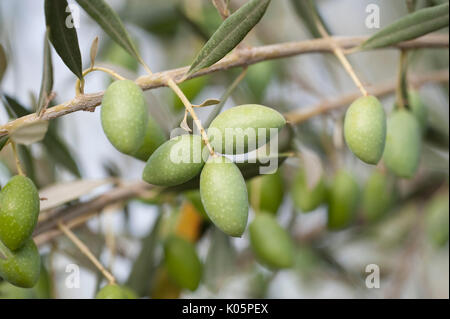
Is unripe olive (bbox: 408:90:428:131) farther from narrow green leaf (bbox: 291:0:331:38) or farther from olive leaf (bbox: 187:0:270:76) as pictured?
olive leaf (bbox: 187:0:270:76)

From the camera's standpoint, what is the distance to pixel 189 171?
0.59 meters

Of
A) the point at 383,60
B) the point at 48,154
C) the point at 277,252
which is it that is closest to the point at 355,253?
the point at 383,60

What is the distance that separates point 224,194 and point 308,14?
506mm

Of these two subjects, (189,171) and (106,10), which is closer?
(189,171)

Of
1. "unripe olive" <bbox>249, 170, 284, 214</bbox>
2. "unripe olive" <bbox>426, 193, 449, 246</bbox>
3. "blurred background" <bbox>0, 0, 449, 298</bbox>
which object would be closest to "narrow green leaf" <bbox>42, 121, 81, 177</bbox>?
"blurred background" <bbox>0, 0, 449, 298</bbox>

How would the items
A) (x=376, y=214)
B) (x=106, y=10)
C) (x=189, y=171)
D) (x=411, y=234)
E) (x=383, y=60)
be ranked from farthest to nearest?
(x=383, y=60), (x=411, y=234), (x=376, y=214), (x=106, y=10), (x=189, y=171)

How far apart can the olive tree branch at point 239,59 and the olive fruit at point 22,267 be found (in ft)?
0.45

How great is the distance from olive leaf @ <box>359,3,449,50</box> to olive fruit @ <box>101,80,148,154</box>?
37 centimetres

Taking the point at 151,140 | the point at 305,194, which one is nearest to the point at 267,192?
the point at 305,194

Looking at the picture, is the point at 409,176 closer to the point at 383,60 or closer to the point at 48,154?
the point at 48,154

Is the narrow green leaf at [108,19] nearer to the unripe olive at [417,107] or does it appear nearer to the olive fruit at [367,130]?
the olive fruit at [367,130]

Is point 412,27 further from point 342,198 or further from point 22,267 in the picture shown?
point 22,267

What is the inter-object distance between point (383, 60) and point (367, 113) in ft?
5.92
